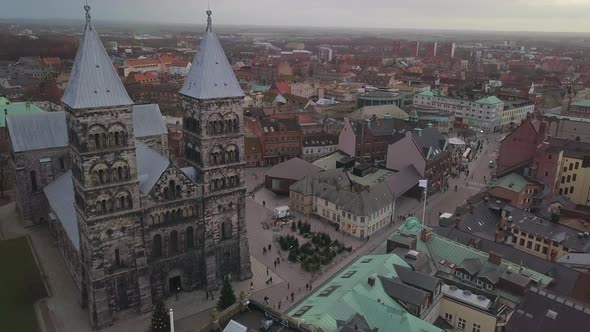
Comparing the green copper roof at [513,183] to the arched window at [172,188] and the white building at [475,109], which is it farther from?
the white building at [475,109]

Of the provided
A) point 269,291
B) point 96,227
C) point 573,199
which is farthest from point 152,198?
point 573,199

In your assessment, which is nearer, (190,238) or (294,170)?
(190,238)

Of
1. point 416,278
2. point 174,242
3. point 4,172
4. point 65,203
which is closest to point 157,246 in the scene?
point 174,242

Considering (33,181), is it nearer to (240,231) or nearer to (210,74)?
(240,231)

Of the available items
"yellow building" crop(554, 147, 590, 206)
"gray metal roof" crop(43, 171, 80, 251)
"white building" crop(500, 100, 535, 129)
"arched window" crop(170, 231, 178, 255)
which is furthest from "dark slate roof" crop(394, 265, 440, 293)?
"white building" crop(500, 100, 535, 129)

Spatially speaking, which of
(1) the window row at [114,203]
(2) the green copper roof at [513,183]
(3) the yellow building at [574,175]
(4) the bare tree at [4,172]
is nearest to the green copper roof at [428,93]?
(3) the yellow building at [574,175]

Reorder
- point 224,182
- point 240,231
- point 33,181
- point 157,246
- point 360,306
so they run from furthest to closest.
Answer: point 33,181 → point 240,231 → point 224,182 → point 157,246 → point 360,306

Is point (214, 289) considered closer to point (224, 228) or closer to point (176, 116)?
point (224, 228)
